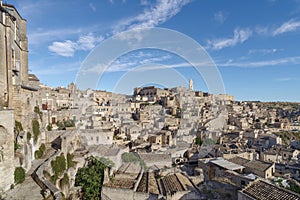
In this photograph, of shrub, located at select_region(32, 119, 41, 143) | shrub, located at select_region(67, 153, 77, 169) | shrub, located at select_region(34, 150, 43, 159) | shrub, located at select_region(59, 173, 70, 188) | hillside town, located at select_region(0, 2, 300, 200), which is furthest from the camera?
shrub, located at select_region(67, 153, 77, 169)

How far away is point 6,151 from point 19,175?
1.07 m

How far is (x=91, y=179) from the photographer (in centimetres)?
1005

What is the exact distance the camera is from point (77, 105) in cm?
2814

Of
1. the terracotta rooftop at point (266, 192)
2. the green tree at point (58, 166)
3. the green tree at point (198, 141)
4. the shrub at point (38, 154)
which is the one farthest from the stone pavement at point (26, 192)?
the green tree at point (198, 141)

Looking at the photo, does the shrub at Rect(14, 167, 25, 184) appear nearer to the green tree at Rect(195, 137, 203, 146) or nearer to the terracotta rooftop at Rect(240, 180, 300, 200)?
the terracotta rooftop at Rect(240, 180, 300, 200)

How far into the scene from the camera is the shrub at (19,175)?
695cm

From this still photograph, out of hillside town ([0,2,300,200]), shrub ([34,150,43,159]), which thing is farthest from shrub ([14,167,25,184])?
shrub ([34,150,43,159])

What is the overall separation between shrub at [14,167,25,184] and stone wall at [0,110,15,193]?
216 millimetres

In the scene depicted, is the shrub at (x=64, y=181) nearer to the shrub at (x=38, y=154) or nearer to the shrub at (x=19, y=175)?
the shrub at (x=38, y=154)

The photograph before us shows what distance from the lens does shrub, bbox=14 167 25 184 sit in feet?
22.8

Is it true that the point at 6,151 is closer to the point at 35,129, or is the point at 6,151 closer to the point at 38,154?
the point at 38,154

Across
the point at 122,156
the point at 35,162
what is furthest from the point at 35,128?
the point at 122,156

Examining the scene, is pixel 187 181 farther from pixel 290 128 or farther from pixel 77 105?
pixel 290 128

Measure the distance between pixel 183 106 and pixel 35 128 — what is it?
2598 centimetres
